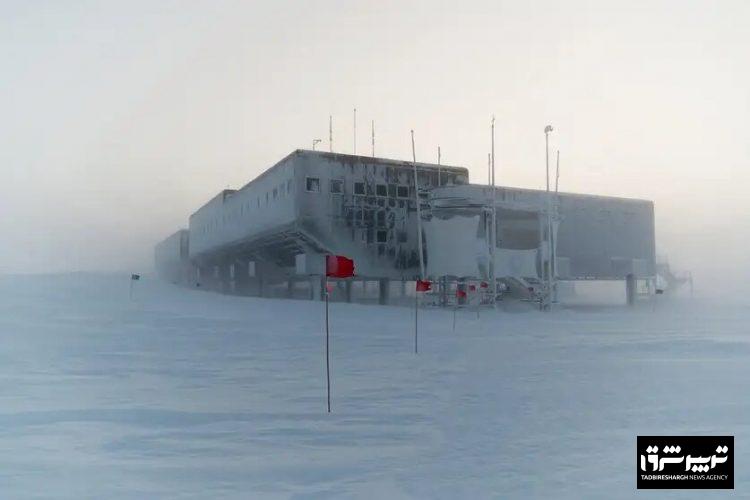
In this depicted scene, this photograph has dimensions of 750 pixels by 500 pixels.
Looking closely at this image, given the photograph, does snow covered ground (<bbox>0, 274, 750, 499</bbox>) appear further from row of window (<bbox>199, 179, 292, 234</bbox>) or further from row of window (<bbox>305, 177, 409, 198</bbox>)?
row of window (<bbox>199, 179, 292, 234</bbox>)

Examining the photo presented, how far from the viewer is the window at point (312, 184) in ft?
150

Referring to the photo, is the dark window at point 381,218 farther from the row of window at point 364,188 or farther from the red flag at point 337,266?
the red flag at point 337,266

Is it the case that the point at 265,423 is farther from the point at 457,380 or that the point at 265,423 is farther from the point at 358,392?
the point at 457,380

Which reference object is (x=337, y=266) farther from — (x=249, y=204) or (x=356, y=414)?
(x=249, y=204)

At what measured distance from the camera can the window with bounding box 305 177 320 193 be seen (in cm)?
4572

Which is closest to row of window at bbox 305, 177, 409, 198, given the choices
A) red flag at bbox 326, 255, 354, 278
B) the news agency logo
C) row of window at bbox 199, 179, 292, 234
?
row of window at bbox 199, 179, 292, 234

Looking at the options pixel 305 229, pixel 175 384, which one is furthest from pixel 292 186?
pixel 175 384

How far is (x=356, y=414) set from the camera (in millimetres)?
11062

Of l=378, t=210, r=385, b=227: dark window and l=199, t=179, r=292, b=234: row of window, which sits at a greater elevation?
l=199, t=179, r=292, b=234: row of window

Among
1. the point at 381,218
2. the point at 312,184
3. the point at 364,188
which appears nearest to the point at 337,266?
the point at 312,184

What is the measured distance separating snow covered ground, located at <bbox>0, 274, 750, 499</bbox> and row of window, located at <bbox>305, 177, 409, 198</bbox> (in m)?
23.5

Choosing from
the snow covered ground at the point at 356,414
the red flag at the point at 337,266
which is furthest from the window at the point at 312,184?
the red flag at the point at 337,266

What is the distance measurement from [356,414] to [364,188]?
37.6 m

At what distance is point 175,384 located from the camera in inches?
558
